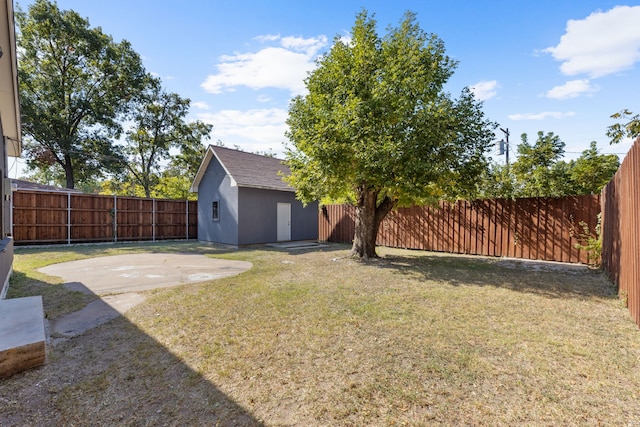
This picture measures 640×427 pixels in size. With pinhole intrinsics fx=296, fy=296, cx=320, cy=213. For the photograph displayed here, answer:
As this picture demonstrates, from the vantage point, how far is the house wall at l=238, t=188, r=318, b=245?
1338 centimetres

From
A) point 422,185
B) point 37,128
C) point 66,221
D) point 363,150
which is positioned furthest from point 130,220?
point 422,185

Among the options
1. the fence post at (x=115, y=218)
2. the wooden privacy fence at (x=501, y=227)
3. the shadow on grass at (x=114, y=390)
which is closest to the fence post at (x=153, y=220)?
the fence post at (x=115, y=218)

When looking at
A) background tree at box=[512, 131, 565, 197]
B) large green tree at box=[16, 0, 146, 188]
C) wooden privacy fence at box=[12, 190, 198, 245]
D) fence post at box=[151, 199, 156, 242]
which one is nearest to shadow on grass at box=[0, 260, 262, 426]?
background tree at box=[512, 131, 565, 197]

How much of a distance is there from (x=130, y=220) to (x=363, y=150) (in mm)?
13673

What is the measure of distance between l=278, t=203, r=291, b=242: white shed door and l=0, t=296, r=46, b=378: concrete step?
37.7 ft

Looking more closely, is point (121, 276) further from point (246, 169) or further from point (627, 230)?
point (627, 230)

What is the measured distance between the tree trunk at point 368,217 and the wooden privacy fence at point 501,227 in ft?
6.25

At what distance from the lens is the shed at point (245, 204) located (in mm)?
13391

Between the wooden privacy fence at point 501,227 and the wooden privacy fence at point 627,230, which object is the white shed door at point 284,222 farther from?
the wooden privacy fence at point 627,230

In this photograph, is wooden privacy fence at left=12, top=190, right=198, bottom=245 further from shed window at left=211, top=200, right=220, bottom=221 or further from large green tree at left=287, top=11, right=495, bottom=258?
large green tree at left=287, top=11, right=495, bottom=258

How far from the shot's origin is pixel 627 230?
14.9 ft

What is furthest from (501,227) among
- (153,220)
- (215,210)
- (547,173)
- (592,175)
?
(153,220)

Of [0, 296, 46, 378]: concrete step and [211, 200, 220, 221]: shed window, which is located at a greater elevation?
[211, 200, 220, 221]: shed window

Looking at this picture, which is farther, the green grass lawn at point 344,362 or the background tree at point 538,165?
the background tree at point 538,165
